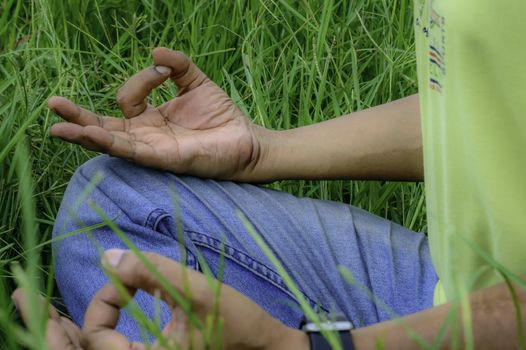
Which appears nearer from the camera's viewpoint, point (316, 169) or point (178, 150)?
point (178, 150)

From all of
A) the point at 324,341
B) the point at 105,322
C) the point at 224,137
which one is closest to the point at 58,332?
the point at 105,322

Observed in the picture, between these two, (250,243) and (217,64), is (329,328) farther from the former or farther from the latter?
(217,64)

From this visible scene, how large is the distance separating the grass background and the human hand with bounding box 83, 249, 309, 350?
59 centimetres

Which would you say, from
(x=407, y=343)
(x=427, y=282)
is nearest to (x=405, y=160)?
(x=427, y=282)

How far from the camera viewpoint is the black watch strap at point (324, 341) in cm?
106

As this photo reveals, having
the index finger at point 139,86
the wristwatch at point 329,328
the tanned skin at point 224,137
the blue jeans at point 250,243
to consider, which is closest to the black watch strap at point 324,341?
the wristwatch at point 329,328

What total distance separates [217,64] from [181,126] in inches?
21.5

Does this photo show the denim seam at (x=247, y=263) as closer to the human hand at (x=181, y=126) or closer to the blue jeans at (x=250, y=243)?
the blue jeans at (x=250, y=243)

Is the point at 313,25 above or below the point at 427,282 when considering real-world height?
above

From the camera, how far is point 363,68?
6.76 feet

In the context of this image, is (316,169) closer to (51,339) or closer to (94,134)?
(94,134)

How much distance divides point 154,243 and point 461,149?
45cm

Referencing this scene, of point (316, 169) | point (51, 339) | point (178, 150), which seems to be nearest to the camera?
point (51, 339)

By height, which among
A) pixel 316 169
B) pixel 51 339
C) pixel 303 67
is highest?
pixel 303 67
